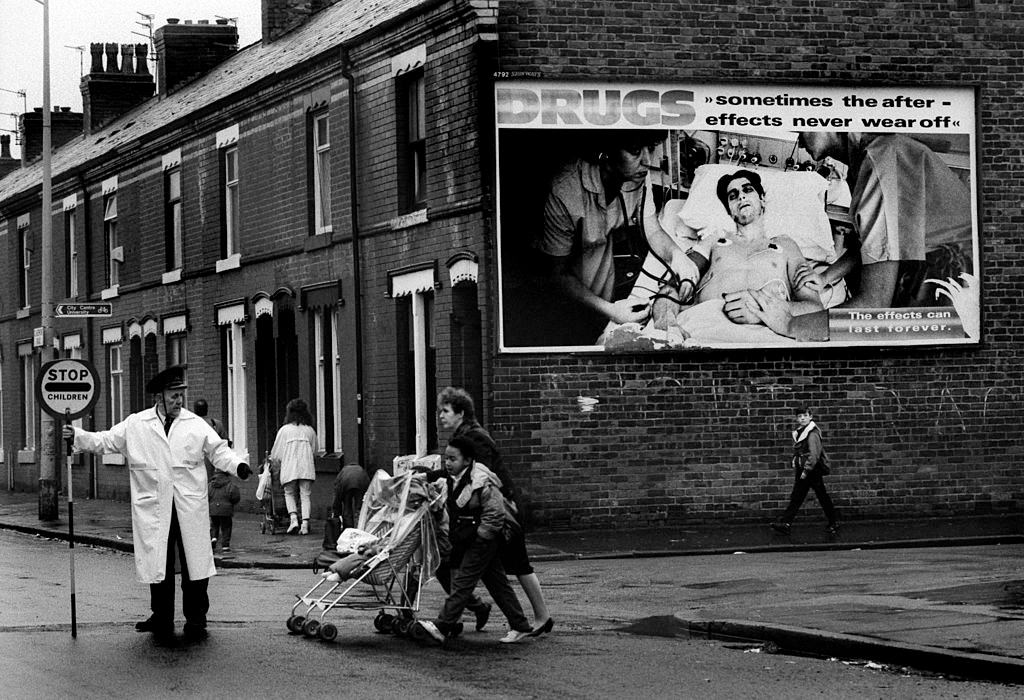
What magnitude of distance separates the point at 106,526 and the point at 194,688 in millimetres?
18058

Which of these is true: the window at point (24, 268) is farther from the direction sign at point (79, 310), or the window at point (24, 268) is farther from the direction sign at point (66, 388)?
the direction sign at point (66, 388)

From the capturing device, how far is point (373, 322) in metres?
25.1

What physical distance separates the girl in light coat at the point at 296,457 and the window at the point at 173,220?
35.9 ft

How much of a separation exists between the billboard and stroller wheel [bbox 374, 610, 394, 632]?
9.43 meters

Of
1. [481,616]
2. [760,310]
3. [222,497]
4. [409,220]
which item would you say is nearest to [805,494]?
[760,310]

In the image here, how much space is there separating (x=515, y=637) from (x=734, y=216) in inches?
450

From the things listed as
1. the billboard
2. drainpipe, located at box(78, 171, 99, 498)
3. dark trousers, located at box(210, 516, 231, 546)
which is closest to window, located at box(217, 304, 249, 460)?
drainpipe, located at box(78, 171, 99, 498)

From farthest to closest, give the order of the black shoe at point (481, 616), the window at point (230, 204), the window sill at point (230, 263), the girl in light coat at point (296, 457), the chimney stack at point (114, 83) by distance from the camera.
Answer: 1. the chimney stack at point (114, 83)
2. the window at point (230, 204)
3. the window sill at point (230, 263)
4. the girl in light coat at point (296, 457)
5. the black shoe at point (481, 616)

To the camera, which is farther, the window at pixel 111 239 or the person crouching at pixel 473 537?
the window at pixel 111 239

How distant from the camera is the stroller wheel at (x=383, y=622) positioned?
12.2 metres

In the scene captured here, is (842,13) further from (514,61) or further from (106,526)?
(106,526)

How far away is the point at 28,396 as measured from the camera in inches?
1724

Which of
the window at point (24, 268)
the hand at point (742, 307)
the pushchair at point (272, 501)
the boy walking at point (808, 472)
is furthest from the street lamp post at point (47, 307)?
the window at point (24, 268)

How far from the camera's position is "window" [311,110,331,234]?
26.9 m
